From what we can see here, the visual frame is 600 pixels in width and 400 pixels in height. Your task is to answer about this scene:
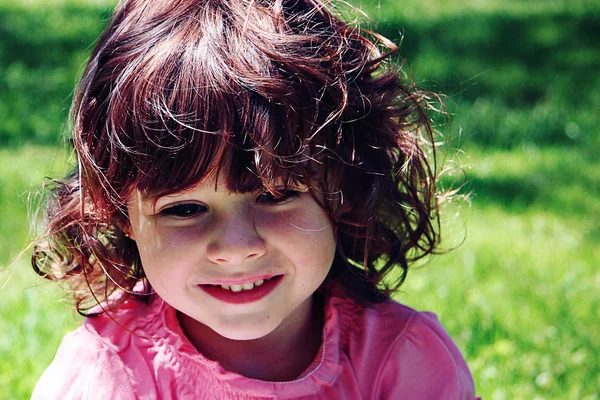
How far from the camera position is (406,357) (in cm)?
229

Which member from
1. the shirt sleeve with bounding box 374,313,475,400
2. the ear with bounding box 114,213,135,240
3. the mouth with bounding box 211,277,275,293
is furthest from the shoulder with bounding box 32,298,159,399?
the shirt sleeve with bounding box 374,313,475,400

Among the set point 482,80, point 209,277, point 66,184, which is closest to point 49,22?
point 482,80

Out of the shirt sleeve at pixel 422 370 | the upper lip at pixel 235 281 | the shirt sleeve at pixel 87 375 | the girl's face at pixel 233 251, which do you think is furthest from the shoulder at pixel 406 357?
the shirt sleeve at pixel 87 375

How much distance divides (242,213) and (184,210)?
0.47 ft

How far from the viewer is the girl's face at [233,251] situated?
191 cm

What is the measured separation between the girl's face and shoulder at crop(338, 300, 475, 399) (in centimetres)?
33

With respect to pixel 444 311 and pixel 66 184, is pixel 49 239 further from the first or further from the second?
pixel 444 311

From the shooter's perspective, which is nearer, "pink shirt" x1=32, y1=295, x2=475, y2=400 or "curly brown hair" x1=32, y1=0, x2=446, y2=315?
"curly brown hair" x1=32, y1=0, x2=446, y2=315

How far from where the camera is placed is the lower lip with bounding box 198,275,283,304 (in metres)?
2.00

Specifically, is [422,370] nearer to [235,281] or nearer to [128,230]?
[235,281]

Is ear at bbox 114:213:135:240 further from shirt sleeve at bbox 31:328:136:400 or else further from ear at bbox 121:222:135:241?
shirt sleeve at bbox 31:328:136:400

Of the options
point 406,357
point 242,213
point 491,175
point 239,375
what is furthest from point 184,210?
point 491,175

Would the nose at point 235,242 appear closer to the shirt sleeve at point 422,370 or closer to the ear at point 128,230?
the ear at point 128,230

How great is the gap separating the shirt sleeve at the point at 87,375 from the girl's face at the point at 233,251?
233mm
